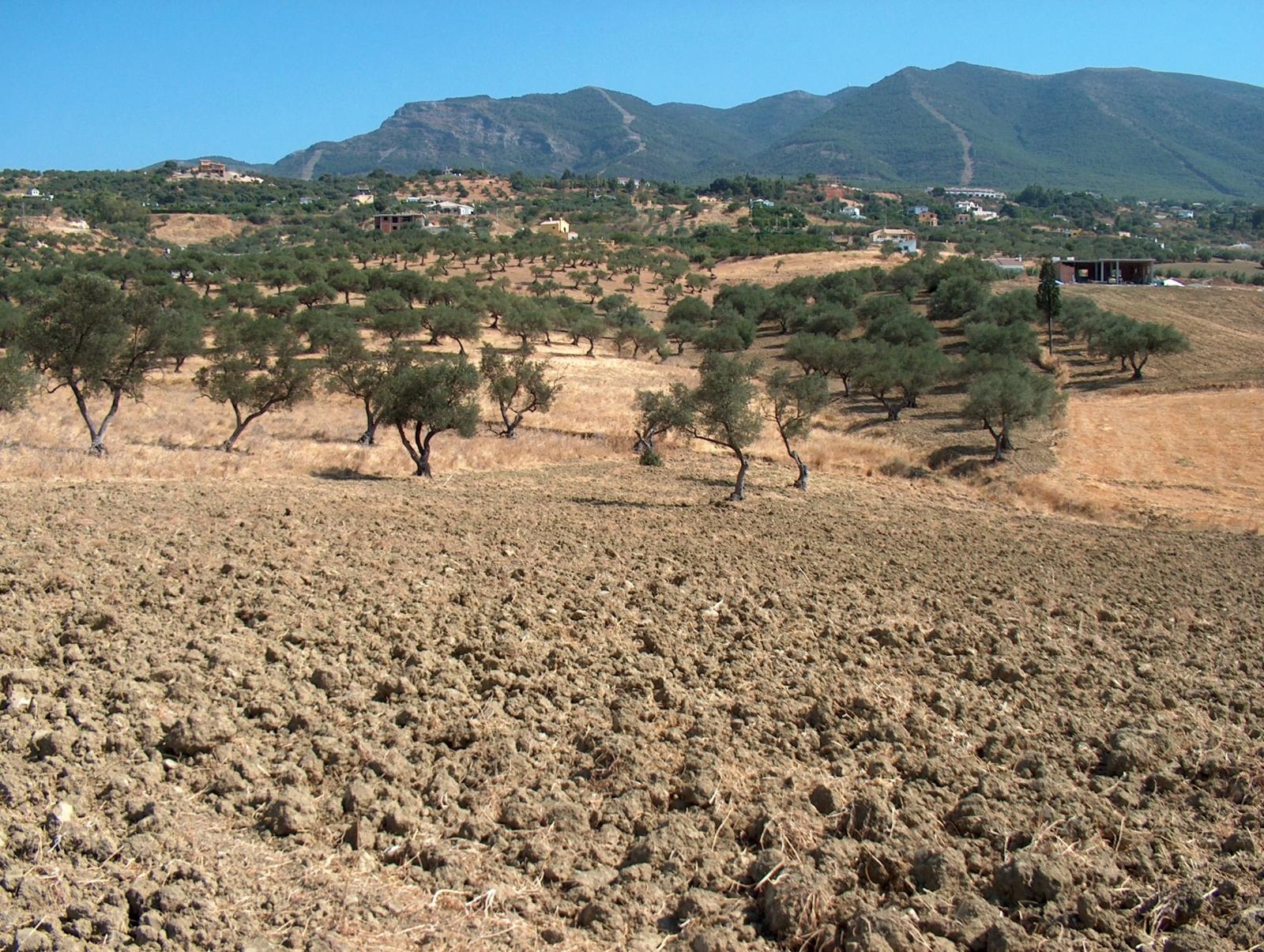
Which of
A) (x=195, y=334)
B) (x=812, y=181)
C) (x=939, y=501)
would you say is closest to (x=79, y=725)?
(x=939, y=501)

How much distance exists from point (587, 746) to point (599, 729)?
0.90ft

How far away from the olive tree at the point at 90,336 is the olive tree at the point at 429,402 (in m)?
7.08

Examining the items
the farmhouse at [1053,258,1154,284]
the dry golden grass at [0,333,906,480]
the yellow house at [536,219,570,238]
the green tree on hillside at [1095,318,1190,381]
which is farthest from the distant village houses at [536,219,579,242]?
the dry golden grass at [0,333,906,480]

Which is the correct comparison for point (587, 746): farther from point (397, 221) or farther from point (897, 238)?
point (897, 238)

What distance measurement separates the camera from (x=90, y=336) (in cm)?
2328

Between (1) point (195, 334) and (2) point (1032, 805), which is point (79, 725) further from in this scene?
(1) point (195, 334)

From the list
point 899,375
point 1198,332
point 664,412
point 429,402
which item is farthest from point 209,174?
point 664,412

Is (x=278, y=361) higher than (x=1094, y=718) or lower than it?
higher

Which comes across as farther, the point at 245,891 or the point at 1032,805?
the point at 1032,805

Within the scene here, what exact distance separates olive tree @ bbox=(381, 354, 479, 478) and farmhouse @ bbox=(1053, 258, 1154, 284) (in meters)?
73.1

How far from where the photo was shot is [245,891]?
5504 millimetres

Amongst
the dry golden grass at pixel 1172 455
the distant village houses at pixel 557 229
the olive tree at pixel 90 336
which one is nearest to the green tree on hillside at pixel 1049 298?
the dry golden grass at pixel 1172 455

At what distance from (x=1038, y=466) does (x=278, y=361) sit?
81.7ft

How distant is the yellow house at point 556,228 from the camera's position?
107 metres
